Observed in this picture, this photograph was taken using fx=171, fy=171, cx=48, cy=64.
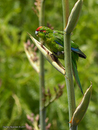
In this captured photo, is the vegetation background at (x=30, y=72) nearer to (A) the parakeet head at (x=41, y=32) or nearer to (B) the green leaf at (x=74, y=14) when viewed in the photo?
(A) the parakeet head at (x=41, y=32)

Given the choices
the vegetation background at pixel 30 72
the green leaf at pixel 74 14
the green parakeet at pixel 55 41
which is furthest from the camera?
the vegetation background at pixel 30 72

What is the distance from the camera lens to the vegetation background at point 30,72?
0.88m

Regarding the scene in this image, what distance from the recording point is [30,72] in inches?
38.4

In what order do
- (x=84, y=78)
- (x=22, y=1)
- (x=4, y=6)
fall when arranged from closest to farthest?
(x=84, y=78) → (x=4, y=6) → (x=22, y=1)

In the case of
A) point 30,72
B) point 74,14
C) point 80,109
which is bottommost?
point 30,72

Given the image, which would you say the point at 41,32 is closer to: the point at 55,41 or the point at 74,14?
the point at 55,41

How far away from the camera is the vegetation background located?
882 millimetres

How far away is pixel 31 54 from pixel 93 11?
0.86m

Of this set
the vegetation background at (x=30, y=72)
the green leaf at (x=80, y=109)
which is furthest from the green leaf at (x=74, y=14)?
the vegetation background at (x=30, y=72)

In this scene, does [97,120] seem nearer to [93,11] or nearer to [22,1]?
[93,11]

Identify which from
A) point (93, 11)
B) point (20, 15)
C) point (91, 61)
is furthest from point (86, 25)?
point (20, 15)

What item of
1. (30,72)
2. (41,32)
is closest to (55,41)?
(41,32)

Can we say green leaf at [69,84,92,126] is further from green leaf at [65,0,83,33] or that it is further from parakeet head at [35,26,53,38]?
parakeet head at [35,26,53,38]

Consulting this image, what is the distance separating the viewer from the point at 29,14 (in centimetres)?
122
